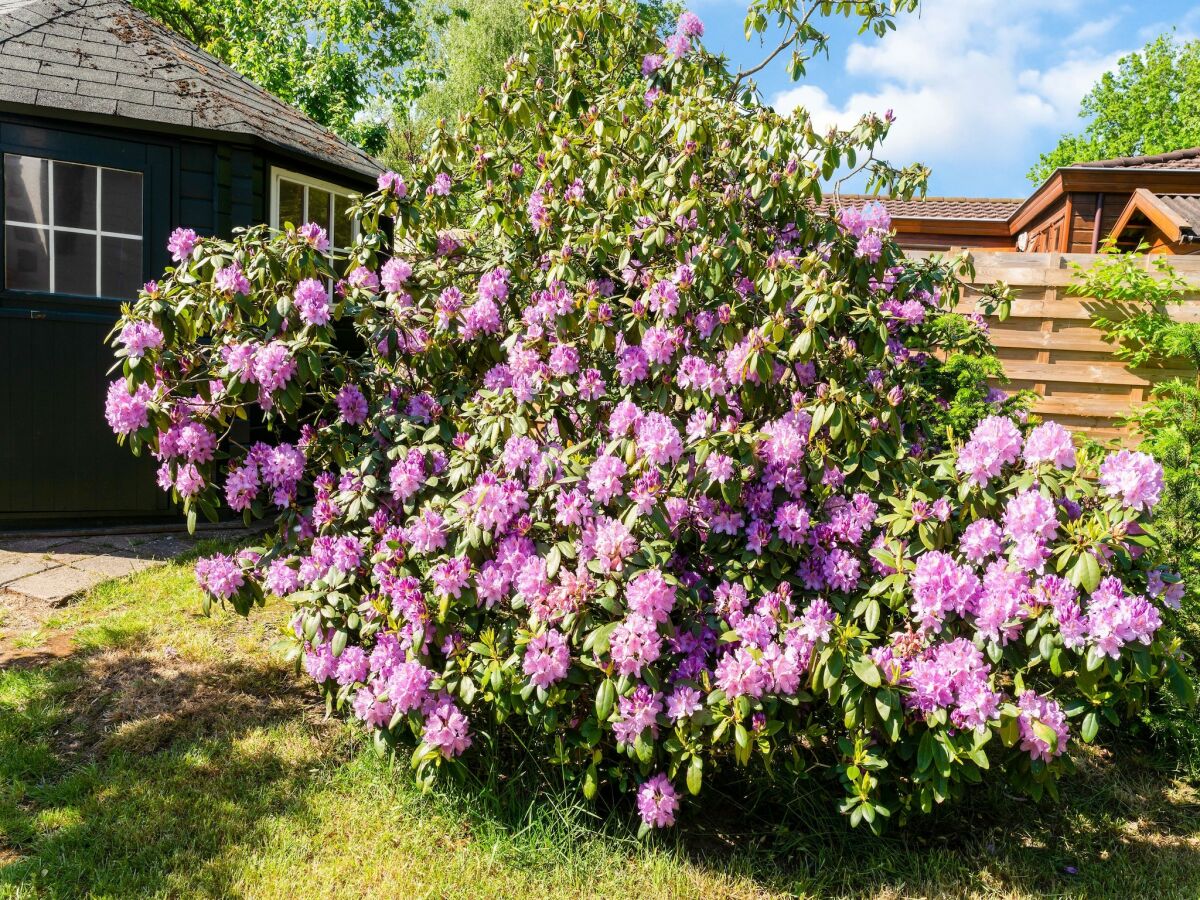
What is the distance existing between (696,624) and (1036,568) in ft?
3.20

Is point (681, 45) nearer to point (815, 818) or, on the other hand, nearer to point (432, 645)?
point (432, 645)

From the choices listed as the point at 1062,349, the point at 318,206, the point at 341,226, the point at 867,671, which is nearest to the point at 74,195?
the point at 318,206

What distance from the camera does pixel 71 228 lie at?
18.8 ft

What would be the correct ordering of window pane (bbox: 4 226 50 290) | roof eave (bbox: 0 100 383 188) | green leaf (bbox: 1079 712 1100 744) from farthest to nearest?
window pane (bbox: 4 226 50 290), roof eave (bbox: 0 100 383 188), green leaf (bbox: 1079 712 1100 744)

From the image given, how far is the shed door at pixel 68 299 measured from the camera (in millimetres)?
5621

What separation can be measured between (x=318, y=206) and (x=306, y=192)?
237 mm

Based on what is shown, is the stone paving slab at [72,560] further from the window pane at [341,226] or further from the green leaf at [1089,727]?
the green leaf at [1089,727]

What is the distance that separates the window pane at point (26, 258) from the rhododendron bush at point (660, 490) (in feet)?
11.0

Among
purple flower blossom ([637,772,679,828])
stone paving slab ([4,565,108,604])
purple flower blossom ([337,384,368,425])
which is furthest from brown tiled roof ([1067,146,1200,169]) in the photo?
stone paving slab ([4,565,108,604])

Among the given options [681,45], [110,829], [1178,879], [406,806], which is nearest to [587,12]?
[681,45]

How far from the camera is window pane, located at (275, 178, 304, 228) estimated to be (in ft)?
22.3

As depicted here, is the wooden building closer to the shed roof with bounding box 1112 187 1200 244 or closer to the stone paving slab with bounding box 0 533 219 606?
the shed roof with bounding box 1112 187 1200 244

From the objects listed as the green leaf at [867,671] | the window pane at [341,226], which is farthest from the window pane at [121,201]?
the green leaf at [867,671]

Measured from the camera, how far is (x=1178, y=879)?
2.80 meters
